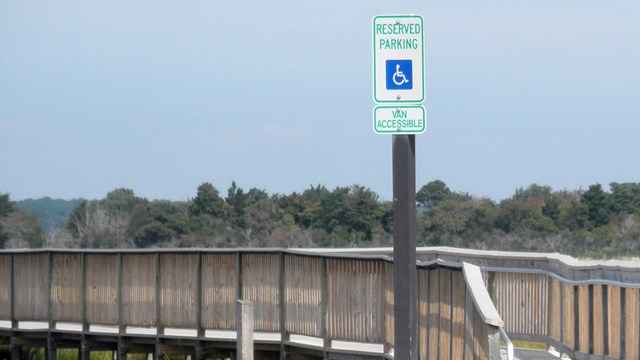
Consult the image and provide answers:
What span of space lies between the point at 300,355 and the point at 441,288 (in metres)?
6.69

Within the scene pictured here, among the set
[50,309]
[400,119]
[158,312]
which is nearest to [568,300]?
[158,312]

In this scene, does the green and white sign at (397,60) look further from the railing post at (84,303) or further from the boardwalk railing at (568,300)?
the railing post at (84,303)

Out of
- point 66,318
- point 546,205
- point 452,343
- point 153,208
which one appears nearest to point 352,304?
point 452,343

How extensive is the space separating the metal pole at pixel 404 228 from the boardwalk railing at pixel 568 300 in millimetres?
7050

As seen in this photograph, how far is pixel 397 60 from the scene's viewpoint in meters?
9.57

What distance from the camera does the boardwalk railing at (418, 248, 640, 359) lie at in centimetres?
1625

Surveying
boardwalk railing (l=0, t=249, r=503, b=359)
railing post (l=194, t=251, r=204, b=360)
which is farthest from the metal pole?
railing post (l=194, t=251, r=204, b=360)

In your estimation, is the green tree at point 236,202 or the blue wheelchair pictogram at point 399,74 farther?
the green tree at point 236,202

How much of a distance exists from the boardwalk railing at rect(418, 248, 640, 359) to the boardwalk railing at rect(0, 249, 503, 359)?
109 inches

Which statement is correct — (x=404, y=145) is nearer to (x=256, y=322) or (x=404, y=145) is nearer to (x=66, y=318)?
(x=256, y=322)

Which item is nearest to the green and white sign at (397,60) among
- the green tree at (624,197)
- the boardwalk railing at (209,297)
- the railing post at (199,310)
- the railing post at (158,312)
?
the boardwalk railing at (209,297)

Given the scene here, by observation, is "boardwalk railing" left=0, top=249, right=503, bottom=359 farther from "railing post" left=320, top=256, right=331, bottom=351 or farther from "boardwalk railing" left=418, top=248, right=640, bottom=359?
"boardwalk railing" left=418, top=248, right=640, bottom=359

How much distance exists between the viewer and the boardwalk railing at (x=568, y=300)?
1625 cm

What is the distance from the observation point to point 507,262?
64.7 feet
